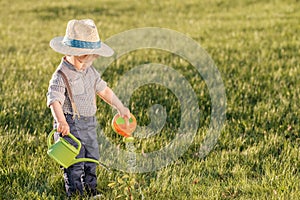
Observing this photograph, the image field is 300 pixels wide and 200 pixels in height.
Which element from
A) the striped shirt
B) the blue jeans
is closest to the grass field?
the blue jeans

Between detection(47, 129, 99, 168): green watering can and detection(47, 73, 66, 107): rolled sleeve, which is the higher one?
detection(47, 73, 66, 107): rolled sleeve

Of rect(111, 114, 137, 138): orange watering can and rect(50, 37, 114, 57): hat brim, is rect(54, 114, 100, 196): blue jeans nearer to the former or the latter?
rect(111, 114, 137, 138): orange watering can

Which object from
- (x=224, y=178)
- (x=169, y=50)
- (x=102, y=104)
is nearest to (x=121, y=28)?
(x=169, y=50)

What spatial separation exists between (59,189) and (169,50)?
16.7ft

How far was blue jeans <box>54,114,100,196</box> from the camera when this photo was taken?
3.95 metres

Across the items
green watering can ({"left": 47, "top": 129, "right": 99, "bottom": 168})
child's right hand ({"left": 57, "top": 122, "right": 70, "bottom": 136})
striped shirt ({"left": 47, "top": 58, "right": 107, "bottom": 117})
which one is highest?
striped shirt ({"left": 47, "top": 58, "right": 107, "bottom": 117})

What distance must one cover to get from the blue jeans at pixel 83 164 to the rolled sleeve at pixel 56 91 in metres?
0.25

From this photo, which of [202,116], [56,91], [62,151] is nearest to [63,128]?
[62,151]

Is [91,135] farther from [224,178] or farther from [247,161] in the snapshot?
[247,161]

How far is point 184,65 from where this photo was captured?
7.87 metres

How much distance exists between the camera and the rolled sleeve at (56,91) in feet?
12.1

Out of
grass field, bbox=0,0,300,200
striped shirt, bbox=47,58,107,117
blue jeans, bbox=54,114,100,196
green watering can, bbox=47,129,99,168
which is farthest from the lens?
grass field, bbox=0,0,300,200

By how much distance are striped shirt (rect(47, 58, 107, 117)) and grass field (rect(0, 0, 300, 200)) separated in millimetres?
656

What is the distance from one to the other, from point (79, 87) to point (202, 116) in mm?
2213
